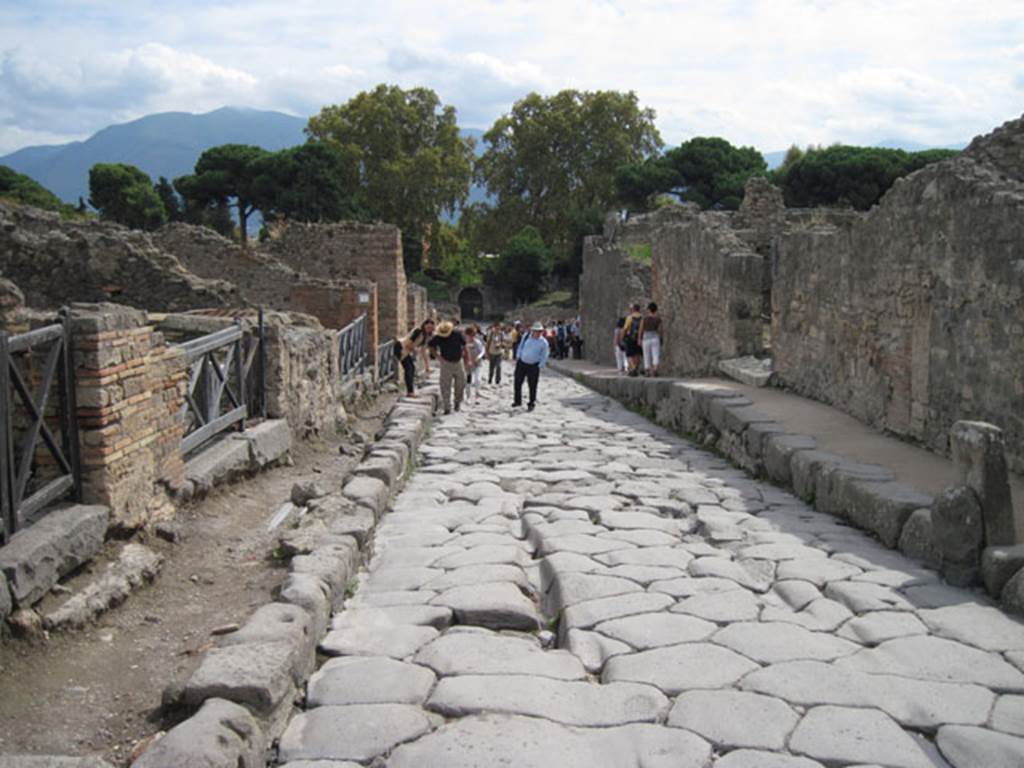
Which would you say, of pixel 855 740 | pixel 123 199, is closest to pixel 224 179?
pixel 123 199

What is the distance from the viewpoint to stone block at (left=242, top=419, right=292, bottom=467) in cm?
758

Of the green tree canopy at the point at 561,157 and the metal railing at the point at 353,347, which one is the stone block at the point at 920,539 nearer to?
the metal railing at the point at 353,347

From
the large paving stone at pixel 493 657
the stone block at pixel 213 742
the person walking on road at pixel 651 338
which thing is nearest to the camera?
the stone block at pixel 213 742

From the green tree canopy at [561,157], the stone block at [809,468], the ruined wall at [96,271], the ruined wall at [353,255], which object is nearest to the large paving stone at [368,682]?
the stone block at [809,468]

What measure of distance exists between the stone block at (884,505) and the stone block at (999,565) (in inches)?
34.5

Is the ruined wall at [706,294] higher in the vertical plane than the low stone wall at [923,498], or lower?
higher

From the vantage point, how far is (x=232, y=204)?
5616cm

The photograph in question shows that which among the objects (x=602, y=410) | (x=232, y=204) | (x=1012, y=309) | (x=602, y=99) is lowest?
(x=602, y=410)

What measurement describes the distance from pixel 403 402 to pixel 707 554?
6.94m

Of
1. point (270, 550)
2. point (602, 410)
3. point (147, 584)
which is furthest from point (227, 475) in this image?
point (602, 410)

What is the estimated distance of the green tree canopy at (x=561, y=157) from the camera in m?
56.8

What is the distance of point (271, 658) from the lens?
137 inches

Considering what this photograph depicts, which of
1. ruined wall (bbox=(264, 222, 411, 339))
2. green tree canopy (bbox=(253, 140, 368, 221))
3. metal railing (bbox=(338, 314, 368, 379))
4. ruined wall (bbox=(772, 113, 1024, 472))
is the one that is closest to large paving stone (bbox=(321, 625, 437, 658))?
ruined wall (bbox=(772, 113, 1024, 472))

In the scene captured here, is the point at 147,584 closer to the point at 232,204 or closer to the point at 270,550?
the point at 270,550
